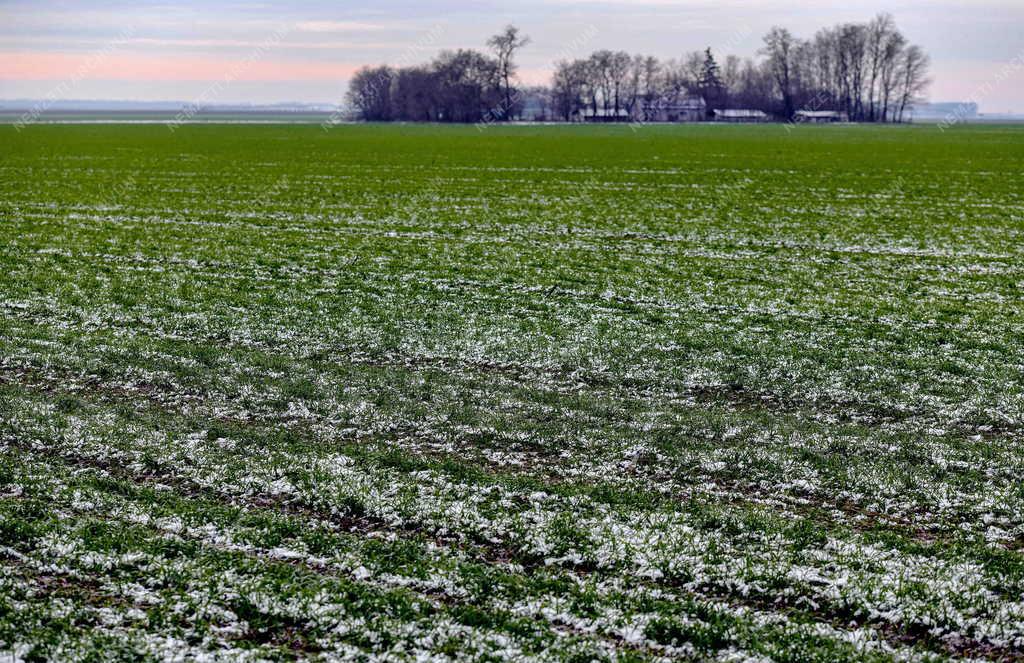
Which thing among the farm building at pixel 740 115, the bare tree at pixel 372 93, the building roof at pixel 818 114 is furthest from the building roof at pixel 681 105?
the bare tree at pixel 372 93

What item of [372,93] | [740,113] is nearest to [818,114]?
[740,113]

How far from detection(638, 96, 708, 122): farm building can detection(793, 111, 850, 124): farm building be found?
15.6 m

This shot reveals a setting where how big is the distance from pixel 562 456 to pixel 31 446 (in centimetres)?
399

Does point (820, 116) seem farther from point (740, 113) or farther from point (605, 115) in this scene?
point (605, 115)

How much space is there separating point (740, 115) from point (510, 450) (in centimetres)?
16701

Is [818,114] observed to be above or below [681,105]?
below

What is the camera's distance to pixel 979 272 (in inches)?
639

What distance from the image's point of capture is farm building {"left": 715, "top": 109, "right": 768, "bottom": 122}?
160 m

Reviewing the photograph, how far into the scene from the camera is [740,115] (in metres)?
167

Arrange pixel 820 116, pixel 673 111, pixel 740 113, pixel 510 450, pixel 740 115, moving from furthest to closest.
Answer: pixel 740 113, pixel 740 115, pixel 673 111, pixel 820 116, pixel 510 450

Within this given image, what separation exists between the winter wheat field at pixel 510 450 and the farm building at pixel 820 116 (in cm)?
14167

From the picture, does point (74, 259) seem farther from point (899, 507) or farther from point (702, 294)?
point (899, 507)

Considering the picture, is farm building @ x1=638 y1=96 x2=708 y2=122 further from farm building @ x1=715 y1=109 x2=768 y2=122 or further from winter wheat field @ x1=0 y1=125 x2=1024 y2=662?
winter wheat field @ x1=0 y1=125 x2=1024 y2=662

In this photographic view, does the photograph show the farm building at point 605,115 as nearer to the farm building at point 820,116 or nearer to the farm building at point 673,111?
the farm building at point 673,111
